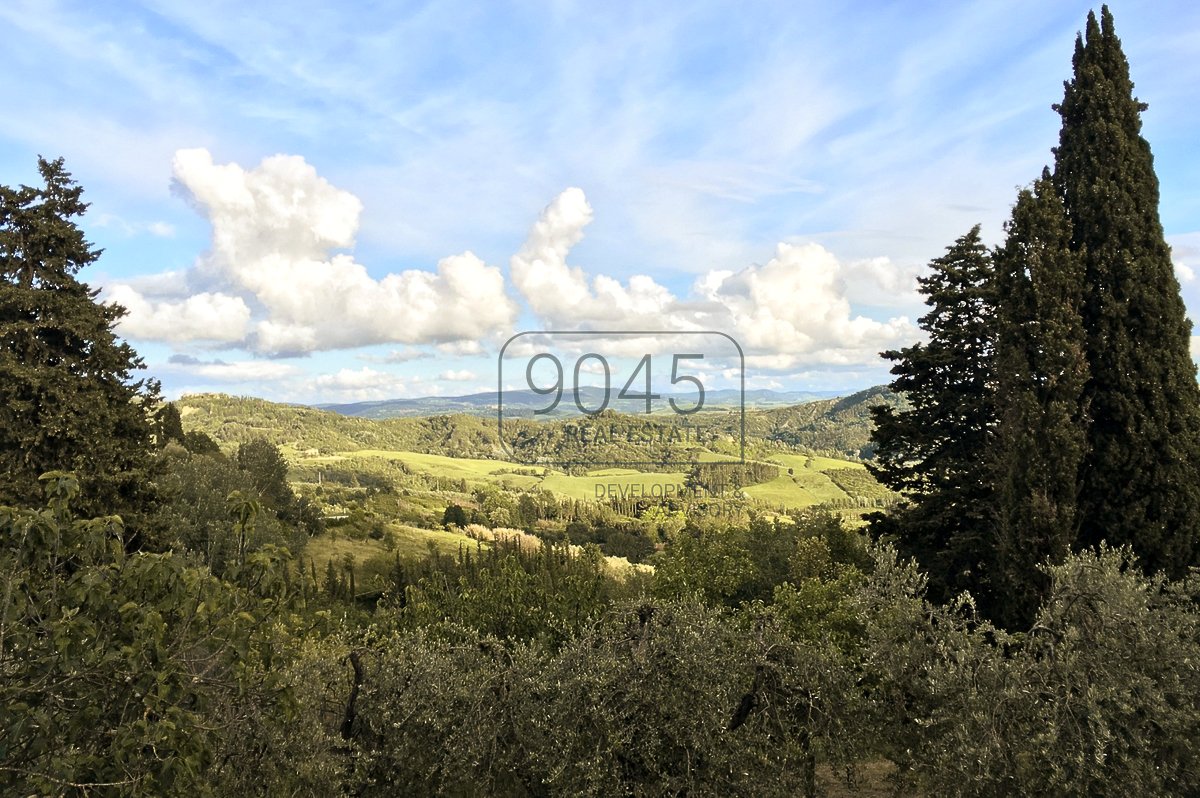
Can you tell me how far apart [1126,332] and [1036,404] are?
3857 millimetres

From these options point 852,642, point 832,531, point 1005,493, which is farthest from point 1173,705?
point 832,531

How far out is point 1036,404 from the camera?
1736 centimetres

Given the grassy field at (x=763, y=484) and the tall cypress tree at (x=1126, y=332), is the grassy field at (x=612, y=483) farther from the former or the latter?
Result: the tall cypress tree at (x=1126, y=332)

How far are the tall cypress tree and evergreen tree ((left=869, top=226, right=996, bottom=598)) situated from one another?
3430mm

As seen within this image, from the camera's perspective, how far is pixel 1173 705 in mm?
9406

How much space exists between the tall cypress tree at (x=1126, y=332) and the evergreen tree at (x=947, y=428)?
343 centimetres

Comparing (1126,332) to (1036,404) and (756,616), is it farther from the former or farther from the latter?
(756,616)

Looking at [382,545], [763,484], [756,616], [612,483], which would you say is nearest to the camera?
[756,616]

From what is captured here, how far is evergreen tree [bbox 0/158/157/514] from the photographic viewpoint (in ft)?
77.9

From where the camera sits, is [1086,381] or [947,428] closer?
[1086,381]

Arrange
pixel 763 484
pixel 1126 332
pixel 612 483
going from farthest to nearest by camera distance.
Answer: pixel 763 484 < pixel 612 483 < pixel 1126 332

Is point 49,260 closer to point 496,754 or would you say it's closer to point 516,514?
point 496,754

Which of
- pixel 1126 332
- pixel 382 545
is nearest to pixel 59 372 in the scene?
pixel 1126 332

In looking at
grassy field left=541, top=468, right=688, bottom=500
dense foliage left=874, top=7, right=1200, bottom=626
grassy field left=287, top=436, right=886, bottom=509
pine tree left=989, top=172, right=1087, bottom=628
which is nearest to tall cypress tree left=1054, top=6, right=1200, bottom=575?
dense foliage left=874, top=7, right=1200, bottom=626
